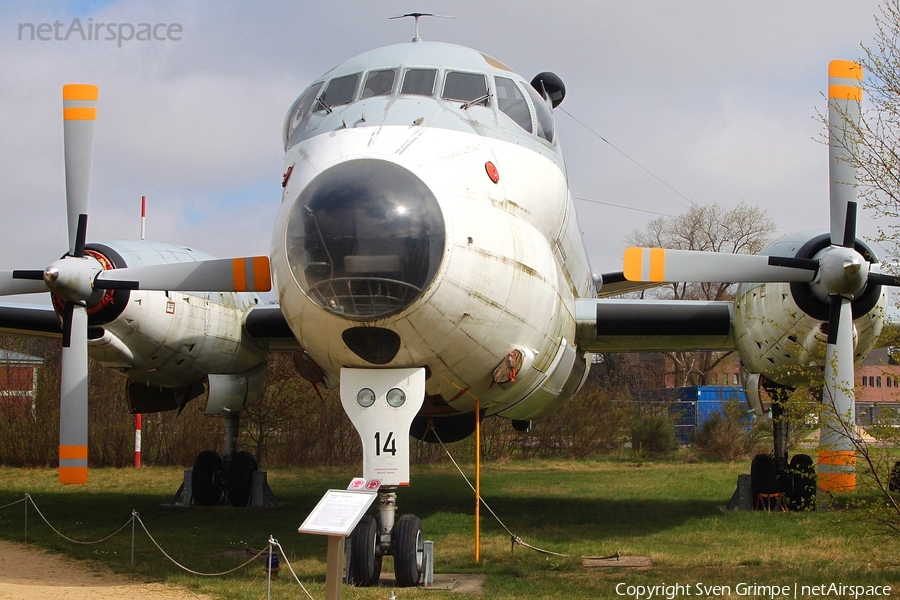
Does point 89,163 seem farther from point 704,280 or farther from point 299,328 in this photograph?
point 704,280

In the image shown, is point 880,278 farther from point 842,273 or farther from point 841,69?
point 841,69

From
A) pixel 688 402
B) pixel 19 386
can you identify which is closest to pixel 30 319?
pixel 19 386

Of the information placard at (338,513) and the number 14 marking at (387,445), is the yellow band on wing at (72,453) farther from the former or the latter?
the information placard at (338,513)

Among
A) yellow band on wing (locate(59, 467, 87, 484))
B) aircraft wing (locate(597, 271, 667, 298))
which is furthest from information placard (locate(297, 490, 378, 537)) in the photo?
aircraft wing (locate(597, 271, 667, 298))

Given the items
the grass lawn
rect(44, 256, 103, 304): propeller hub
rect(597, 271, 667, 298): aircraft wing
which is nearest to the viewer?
the grass lawn

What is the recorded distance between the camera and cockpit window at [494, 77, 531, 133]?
9453mm

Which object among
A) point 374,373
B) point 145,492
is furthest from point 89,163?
point 145,492

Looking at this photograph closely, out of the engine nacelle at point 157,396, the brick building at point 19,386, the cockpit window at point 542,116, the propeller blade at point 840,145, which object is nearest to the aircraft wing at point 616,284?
the propeller blade at point 840,145

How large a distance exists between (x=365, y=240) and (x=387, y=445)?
1.89 meters

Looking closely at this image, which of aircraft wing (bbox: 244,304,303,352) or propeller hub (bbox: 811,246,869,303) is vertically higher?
propeller hub (bbox: 811,246,869,303)

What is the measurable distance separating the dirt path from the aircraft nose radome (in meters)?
2.78

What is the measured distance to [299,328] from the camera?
7867 millimetres

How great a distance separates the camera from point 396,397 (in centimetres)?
791

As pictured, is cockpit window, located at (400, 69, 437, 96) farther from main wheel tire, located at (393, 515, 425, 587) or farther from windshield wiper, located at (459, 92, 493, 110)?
main wheel tire, located at (393, 515, 425, 587)
